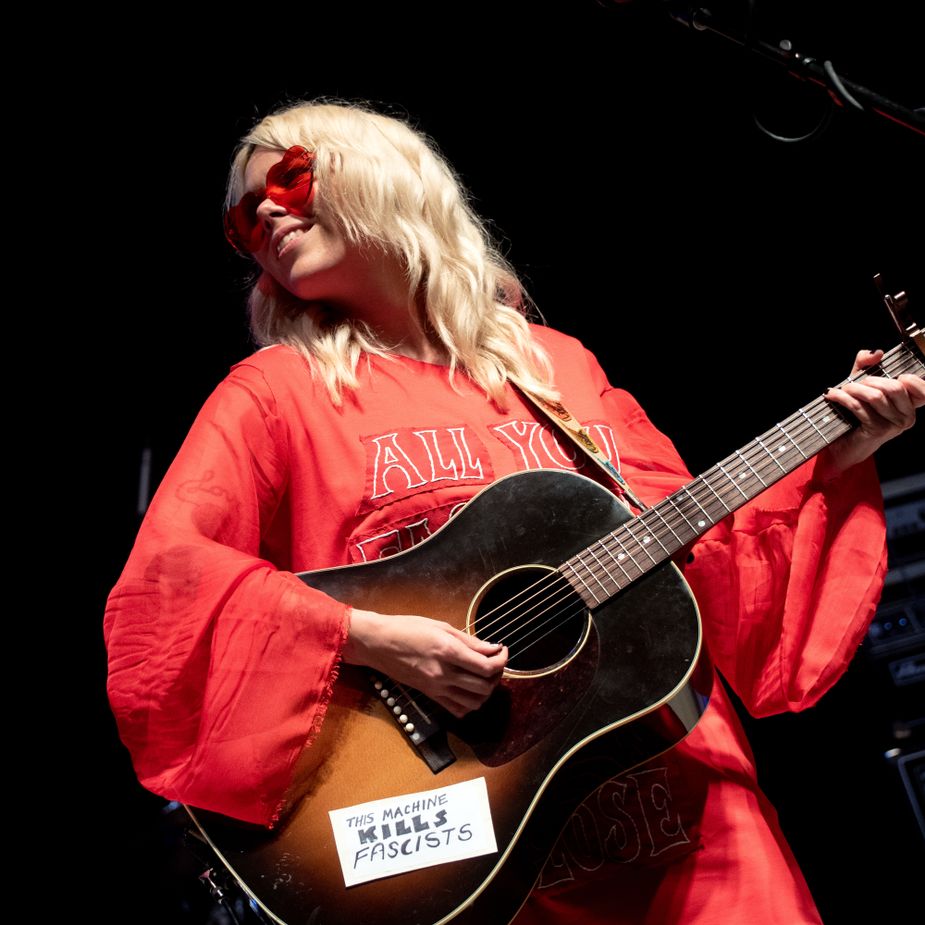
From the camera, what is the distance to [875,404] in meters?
1.53

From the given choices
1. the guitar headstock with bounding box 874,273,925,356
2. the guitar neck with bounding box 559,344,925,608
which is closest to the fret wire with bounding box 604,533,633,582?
the guitar neck with bounding box 559,344,925,608

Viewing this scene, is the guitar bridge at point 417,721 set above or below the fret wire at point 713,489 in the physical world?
below

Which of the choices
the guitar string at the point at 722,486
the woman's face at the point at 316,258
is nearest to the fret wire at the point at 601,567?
the guitar string at the point at 722,486

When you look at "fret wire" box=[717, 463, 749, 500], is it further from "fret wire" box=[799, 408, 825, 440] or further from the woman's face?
the woman's face

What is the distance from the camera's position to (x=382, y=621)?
4.67ft

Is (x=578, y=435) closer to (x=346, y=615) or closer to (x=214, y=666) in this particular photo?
(x=346, y=615)

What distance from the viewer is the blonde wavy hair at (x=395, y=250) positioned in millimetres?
1946

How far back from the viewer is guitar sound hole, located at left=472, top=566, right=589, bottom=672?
1.51 m

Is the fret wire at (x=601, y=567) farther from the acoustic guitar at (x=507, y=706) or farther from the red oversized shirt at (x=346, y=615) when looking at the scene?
the red oversized shirt at (x=346, y=615)

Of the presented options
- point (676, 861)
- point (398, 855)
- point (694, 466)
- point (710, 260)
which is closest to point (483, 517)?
point (398, 855)

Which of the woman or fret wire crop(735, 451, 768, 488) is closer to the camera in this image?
the woman

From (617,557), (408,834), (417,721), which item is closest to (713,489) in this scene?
(617,557)

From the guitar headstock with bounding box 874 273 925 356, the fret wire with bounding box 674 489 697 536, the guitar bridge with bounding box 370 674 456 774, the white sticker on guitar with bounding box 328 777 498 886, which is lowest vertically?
the white sticker on guitar with bounding box 328 777 498 886

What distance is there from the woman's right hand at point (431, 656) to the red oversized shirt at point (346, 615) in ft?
0.17
